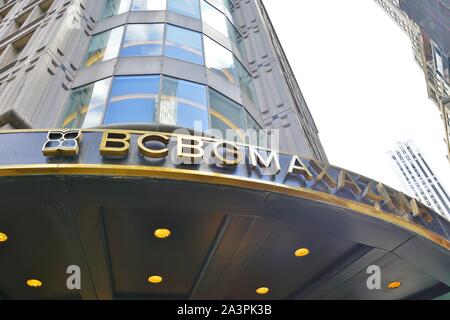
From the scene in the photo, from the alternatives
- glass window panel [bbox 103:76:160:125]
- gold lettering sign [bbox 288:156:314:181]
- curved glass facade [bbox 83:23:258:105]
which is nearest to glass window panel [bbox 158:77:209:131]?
glass window panel [bbox 103:76:160:125]

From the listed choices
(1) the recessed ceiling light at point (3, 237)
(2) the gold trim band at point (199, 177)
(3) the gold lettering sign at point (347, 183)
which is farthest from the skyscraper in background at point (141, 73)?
(3) the gold lettering sign at point (347, 183)

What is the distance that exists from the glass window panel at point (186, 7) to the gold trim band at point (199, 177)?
11.3m

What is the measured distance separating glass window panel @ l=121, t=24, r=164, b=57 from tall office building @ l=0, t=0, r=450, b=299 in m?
0.07

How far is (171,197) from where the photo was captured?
706cm

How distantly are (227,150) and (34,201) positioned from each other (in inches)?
154

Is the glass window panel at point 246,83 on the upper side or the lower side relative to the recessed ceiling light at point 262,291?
upper

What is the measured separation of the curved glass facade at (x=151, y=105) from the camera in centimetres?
1089

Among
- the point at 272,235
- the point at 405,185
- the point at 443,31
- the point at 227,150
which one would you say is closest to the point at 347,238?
the point at 272,235

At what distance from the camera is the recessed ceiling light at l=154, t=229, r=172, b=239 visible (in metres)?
8.14

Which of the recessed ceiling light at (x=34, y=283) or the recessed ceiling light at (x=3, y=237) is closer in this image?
the recessed ceiling light at (x=3, y=237)

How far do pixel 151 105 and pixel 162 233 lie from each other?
455 centimetres

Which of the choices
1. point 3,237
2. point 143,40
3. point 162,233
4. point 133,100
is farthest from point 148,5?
point 3,237

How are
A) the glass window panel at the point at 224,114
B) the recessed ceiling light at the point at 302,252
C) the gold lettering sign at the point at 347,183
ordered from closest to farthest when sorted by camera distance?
the gold lettering sign at the point at 347,183
the recessed ceiling light at the point at 302,252
the glass window panel at the point at 224,114

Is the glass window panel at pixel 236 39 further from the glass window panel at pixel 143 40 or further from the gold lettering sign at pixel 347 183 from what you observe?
the gold lettering sign at pixel 347 183
